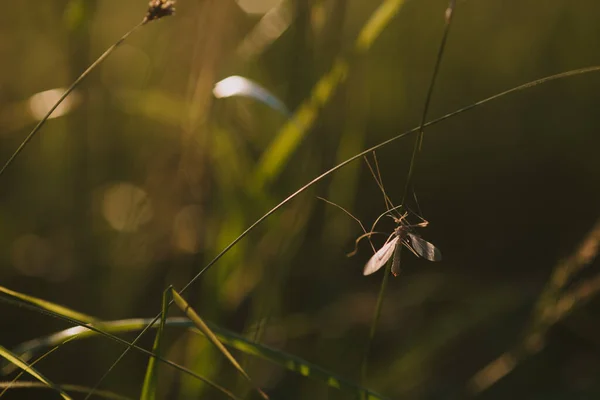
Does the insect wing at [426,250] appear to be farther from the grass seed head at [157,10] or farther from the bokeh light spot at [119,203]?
the bokeh light spot at [119,203]

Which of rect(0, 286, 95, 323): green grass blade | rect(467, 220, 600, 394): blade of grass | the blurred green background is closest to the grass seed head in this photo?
rect(0, 286, 95, 323): green grass blade

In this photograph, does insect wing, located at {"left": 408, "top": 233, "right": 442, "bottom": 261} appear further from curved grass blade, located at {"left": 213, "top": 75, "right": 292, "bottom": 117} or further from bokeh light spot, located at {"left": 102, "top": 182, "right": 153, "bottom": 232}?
bokeh light spot, located at {"left": 102, "top": 182, "right": 153, "bottom": 232}

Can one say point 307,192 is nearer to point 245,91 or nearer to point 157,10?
point 245,91

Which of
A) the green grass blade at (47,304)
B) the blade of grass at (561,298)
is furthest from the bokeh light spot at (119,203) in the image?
the blade of grass at (561,298)

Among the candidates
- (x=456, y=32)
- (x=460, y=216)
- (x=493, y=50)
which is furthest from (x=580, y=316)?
(x=456, y=32)

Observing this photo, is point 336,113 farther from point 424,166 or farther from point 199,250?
point 424,166

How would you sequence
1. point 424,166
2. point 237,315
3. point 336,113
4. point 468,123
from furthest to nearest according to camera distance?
point 468,123
point 424,166
point 237,315
point 336,113

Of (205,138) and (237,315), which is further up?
(205,138)

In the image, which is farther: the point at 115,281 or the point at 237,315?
the point at 237,315

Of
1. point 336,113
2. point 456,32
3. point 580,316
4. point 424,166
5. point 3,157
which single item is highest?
point 3,157
